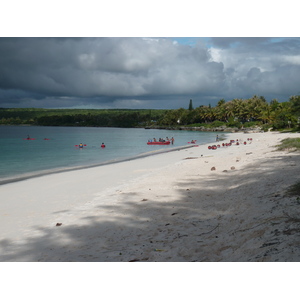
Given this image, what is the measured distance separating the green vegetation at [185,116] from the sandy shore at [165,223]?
5671 centimetres

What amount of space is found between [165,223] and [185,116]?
139 m

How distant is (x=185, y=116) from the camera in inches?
5674

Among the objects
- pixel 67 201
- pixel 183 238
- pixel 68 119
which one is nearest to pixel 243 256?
pixel 183 238

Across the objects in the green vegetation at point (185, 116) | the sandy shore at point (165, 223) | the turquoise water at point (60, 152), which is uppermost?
the green vegetation at point (185, 116)

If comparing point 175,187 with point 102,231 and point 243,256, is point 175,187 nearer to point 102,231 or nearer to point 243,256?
point 102,231

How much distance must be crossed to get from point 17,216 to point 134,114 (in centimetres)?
16713

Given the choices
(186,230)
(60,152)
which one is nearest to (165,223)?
(186,230)

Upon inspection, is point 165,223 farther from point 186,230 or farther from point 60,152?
point 60,152

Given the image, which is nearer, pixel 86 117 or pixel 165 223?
pixel 165 223

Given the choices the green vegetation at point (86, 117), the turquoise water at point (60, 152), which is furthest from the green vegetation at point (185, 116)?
the turquoise water at point (60, 152)

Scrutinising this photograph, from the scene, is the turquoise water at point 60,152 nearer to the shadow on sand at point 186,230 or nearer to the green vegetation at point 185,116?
the shadow on sand at point 186,230

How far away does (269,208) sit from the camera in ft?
21.3

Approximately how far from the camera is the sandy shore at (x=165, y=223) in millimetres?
5055

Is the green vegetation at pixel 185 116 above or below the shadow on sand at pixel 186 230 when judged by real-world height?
above
